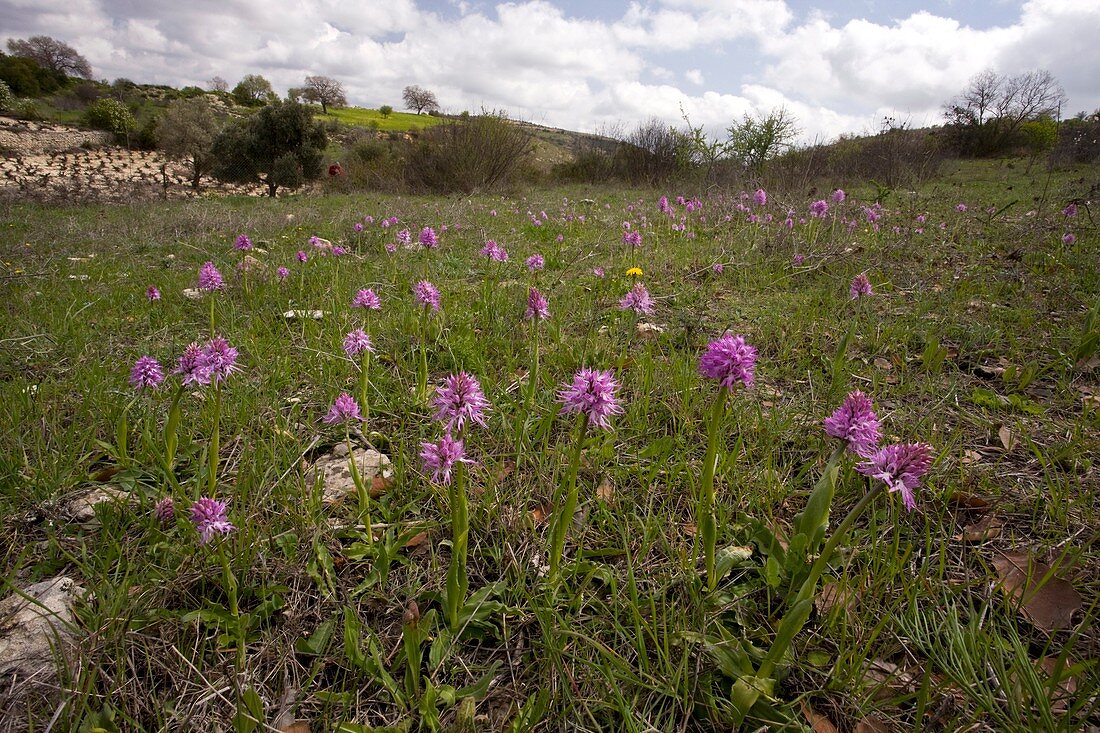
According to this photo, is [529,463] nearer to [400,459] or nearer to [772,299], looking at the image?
[400,459]

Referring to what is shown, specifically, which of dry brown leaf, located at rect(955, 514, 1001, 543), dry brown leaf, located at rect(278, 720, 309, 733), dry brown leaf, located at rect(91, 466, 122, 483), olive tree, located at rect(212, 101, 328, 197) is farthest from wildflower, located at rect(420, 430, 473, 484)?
olive tree, located at rect(212, 101, 328, 197)

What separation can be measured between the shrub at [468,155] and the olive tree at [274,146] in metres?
7.23

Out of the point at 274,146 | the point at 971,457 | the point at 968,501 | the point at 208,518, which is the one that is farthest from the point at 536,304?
the point at 274,146

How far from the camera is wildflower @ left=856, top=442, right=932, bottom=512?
44.1 inches

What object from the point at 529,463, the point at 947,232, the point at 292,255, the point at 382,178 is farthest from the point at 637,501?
the point at 382,178

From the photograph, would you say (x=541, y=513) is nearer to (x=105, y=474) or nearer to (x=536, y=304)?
(x=536, y=304)

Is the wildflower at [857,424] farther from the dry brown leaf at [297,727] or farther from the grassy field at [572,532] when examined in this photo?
the dry brown leaf at [297,727]

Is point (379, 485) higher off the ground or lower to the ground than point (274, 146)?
lower

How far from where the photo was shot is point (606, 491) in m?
1.87

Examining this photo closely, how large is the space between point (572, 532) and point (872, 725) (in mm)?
922

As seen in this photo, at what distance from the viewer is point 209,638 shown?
4.21 ft

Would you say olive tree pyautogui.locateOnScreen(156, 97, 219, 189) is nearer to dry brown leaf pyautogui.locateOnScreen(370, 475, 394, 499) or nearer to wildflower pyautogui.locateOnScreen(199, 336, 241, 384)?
wildflower pyautogui.locateOnScreen(199, 336, 241, 384)

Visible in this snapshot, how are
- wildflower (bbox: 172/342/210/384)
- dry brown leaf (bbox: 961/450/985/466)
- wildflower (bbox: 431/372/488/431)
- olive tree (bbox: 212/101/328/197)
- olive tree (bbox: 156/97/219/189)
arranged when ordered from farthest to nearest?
olive tree (bbox: 212/101/328/197), olive tree (bbox: 156/97/219/189), dry brown leaf (bbox: 961/450/985/466), wildflower (bbox: 172/342/210/384), wildflower (bbox: 431/372/488/431)

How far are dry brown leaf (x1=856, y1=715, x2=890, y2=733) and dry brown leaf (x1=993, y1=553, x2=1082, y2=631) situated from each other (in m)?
0.54
